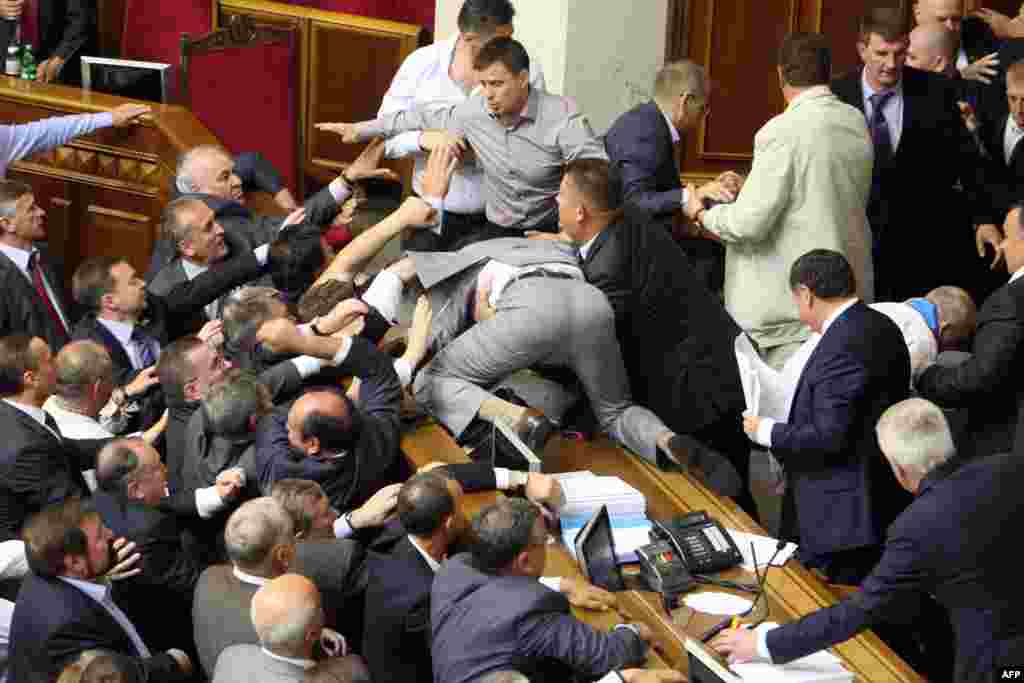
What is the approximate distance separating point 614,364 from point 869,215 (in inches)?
64.9

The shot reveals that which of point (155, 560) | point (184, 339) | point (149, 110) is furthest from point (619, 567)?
point (149, 110)

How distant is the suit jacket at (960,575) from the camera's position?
366 cm

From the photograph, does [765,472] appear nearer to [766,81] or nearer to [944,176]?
[944,176]

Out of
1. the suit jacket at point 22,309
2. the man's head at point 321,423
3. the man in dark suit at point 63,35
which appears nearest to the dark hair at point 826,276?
the man's head at point 321,423

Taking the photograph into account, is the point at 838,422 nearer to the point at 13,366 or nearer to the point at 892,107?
the point at 892,107

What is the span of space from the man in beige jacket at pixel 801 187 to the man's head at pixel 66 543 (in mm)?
2334

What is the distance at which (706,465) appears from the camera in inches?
182

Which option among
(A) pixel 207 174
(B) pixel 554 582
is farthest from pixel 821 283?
(A) pixel 207 174

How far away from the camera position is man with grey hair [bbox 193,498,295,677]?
12.9 ft

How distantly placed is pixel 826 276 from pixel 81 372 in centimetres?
205

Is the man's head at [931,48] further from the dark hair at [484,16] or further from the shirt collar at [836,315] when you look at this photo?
the shirt collar at [836,315]

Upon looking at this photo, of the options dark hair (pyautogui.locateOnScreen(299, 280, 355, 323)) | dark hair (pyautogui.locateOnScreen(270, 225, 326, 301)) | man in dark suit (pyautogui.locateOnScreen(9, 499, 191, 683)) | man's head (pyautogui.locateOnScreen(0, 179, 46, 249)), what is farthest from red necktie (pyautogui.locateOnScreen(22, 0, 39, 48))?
man in dark suit (pyautogui.locateOnScreen(9, 499, 191, 683))

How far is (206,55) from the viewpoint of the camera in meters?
7.72

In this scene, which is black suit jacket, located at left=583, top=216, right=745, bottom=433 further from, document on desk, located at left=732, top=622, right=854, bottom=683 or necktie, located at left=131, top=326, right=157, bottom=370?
necktie, located at left=131, top=326, right=157, bottom=370
